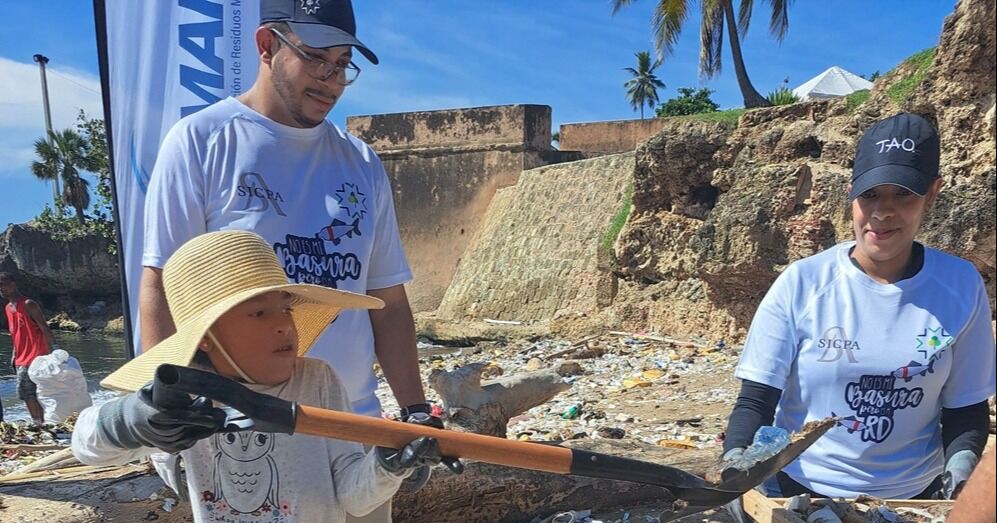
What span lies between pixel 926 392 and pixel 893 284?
1.00ft

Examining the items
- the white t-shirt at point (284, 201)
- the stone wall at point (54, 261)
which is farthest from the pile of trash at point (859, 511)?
the stone wall at point (54, 261)

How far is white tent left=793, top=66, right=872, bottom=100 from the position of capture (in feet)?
62.9

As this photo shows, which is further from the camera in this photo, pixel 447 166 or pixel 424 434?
pixel 447 166

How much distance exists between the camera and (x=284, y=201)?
212 cm

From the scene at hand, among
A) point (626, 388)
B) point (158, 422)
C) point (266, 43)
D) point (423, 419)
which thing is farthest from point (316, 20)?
point (626, 388)

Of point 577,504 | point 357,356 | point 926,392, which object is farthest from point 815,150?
point 357,356

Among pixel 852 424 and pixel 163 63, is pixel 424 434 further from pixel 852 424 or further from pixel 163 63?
pixel 163 63

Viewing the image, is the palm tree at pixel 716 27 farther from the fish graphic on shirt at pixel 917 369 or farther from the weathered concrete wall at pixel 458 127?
the fish graphic on shirt at pixel 917 369

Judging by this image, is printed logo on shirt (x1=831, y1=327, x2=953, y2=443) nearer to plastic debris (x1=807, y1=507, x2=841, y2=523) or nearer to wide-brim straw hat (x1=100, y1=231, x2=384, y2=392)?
plastic debris (x1=807, y1=507, x2=841, y2=523)

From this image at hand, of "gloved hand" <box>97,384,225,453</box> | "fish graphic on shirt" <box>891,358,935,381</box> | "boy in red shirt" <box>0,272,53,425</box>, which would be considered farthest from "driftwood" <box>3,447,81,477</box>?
"boy in red shirt" <box>0,272,53,425</box>

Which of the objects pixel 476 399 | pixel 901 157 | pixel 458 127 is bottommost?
pixel 476 399

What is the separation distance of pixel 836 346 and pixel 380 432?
141 cm

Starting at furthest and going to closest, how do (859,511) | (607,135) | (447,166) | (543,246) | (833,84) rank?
(447,166) < (607,135) < (833,84) < (543,246) < (859,511)

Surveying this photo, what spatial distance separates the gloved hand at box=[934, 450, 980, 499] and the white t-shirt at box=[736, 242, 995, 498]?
0.36ft
